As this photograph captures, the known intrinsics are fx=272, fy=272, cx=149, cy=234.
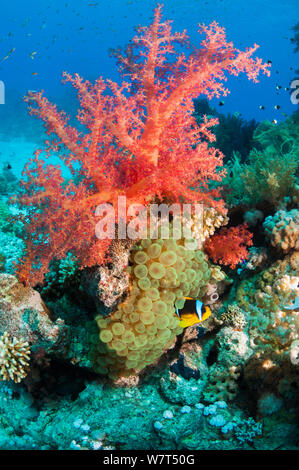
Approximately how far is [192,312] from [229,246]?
1153 mm

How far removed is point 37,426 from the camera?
2.87 metres

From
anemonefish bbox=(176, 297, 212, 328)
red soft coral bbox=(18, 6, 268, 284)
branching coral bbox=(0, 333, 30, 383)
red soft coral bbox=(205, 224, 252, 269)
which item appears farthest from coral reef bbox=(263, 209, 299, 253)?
branching coral bbox=(0, 333, 30, 383)

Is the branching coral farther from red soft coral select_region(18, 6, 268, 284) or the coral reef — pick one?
the coral reef

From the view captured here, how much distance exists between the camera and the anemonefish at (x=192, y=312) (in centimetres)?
288

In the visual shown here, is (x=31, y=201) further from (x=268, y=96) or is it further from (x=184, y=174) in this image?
(x=268, y=96)

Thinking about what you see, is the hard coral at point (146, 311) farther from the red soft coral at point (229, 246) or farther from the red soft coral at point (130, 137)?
the red soft coral at point (229, 246)

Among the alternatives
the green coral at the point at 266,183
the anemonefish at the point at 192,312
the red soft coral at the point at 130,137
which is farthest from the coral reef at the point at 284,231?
the anemonefish at the point at 192,312

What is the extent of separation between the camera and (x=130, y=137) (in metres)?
3.02

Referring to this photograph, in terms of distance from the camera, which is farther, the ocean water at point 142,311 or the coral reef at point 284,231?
the coral reef at point 284,231

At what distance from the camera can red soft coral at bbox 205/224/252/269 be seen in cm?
359

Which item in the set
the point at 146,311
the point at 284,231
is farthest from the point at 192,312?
the point at 284,231

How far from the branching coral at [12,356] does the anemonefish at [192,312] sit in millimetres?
1690

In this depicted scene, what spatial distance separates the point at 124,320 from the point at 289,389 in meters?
1.70

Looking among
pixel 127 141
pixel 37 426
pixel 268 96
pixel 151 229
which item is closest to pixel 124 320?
pixel 151 229
